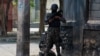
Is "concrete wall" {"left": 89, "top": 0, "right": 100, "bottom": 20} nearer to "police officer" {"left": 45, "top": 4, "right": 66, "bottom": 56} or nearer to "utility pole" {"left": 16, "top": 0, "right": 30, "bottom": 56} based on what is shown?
"police officer" {"left": 45, "top": 4, "right": 66, "bottom": 56}

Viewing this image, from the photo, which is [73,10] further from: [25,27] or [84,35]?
[25,27]

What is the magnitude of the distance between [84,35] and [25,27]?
6.90 ft

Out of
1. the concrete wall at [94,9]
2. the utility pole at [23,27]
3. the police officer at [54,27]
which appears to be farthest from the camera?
the concrete wall at [94,9]

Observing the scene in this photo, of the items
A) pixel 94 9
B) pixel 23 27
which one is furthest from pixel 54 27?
pixel 94 9

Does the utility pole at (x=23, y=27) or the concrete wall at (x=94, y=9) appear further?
the concrete wall at (x=94, y=9)

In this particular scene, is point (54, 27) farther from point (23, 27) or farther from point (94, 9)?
point (94, 9)

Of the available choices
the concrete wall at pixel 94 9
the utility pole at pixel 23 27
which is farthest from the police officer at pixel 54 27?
the concrete wall at pixel 94 9

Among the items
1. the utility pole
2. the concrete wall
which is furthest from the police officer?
the concrete wall

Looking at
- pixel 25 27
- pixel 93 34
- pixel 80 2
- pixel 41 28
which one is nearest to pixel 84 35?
pixel 93 34

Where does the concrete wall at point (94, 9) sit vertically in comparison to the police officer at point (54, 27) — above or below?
above

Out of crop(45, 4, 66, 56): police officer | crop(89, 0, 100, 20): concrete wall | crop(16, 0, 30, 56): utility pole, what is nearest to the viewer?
crop(16, 0, 30, 56): utility pole

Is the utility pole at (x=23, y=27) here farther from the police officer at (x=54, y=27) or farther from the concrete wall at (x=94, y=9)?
the concrete wall at (x=94, y=9)

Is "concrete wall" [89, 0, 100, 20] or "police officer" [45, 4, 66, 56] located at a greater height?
"concrete wall" [89, 0, 100, 20]

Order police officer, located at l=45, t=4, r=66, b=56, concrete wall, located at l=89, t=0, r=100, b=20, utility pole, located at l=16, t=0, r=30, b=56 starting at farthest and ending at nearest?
concrete wall, located at l=89, t=0, r=100, b=20 → police officer, located at l=45, t=4, r=66, b=56 → utility pole, located at l=16, t=0, r=30, b=56
